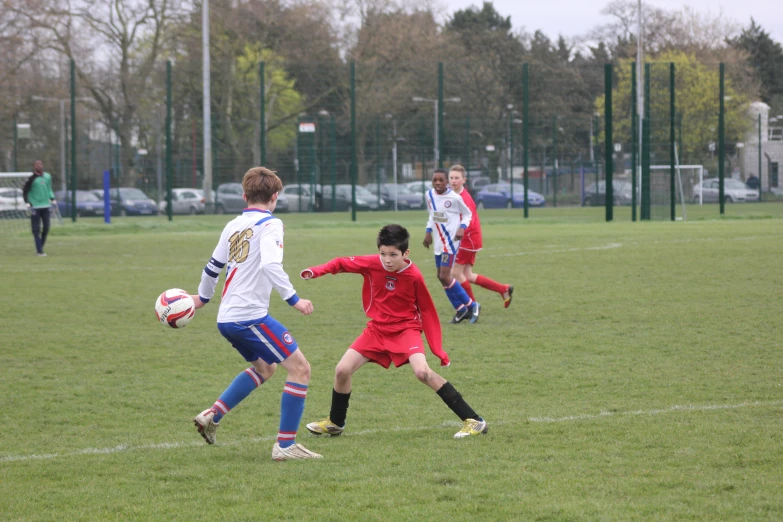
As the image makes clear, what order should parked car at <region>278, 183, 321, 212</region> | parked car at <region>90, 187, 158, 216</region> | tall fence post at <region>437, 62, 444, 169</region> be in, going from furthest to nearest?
parked car at <region>278, 183, 321, 212</region>, parked car at <region>90, 187, 158, 216</region>, tall fence post at <region>437, 62, 444, 169</region>

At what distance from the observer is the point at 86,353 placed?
8906 millimetres

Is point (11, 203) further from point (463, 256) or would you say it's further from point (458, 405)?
point (458, 405)

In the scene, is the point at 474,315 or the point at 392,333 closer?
the point at 392,333

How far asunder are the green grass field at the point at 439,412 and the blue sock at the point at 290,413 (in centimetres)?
17

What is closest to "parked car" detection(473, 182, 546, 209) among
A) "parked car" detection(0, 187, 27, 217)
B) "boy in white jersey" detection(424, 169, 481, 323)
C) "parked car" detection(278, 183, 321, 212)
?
"parked car" detection(278, 183, 321, 212)

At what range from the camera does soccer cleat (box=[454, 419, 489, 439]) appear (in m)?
5.71

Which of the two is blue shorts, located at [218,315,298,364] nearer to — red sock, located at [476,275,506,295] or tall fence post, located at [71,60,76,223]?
red sock, located at [476,275,506,295]

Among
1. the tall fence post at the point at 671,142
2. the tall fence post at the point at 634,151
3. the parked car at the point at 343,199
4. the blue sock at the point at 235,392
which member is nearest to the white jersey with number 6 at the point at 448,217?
the blue sock at the point at 235,392

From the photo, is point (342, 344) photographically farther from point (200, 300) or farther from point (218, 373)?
point (200, 300)

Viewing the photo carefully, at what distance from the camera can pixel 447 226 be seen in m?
11.0

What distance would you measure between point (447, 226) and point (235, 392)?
562 centimetres

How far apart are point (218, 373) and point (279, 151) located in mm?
27130

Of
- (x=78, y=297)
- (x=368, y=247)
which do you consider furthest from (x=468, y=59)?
(x=78, y=297)

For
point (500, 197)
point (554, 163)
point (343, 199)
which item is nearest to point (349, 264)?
point (343, 199)
